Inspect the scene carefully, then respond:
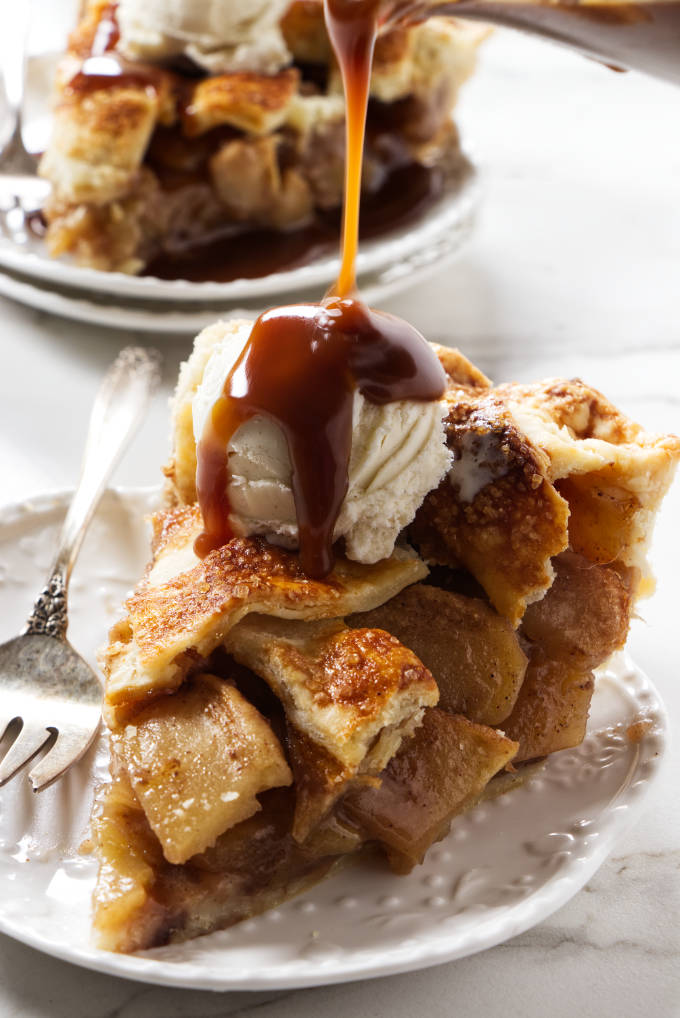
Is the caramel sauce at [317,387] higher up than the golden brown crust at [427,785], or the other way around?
the caramel sauce at [317,387]

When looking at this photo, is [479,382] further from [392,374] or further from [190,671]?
[190,671]

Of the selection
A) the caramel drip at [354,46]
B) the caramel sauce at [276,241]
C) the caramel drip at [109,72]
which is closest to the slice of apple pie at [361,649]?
the caramel drip at [354,46]

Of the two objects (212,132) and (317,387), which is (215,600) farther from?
(212,132)

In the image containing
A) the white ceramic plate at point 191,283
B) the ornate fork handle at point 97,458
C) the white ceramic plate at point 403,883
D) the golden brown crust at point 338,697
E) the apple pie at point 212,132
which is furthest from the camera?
the apple pie at point 212,132

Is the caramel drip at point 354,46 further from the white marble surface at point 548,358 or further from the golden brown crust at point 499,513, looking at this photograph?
the white marble surface at point 548,358

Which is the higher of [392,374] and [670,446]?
[392,374]

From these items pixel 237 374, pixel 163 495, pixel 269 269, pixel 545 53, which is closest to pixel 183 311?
pixel 269 269
